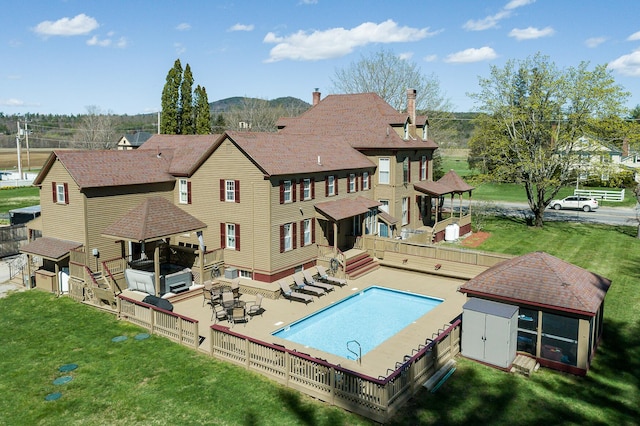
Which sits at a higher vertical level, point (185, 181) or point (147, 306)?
point (185, 181)

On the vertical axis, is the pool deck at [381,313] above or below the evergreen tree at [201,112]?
below

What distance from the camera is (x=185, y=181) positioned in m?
28.3

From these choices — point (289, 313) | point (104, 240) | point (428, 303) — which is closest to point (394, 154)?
point (428, 303)

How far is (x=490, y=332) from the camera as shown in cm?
1605

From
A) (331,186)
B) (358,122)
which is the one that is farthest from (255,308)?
(358,122)

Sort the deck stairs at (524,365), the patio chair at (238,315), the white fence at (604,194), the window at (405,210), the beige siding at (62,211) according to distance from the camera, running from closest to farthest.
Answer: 1. the deck stairs at (524,365)
2. the patio chair at (238,315)
3. the beige siding at (62,211)
4. the window at (405,210)
5. the white fence at (604,194)

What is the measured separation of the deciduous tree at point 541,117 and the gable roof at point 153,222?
87.4 feet

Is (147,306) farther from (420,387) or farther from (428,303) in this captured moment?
(428,303)

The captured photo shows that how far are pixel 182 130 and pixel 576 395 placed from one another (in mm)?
55846

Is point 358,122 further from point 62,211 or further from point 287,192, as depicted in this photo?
point 62,211

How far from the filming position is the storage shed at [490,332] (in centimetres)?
1570

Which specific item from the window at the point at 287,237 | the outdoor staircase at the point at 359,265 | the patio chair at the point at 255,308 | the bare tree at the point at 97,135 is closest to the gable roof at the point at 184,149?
the window at the point at 287,237

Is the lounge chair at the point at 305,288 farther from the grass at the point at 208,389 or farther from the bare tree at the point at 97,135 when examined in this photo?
the bare tree at the point at 97,135

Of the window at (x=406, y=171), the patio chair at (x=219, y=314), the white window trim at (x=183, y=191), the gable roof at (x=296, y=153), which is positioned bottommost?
the patio chair at (x=219, y=314)
